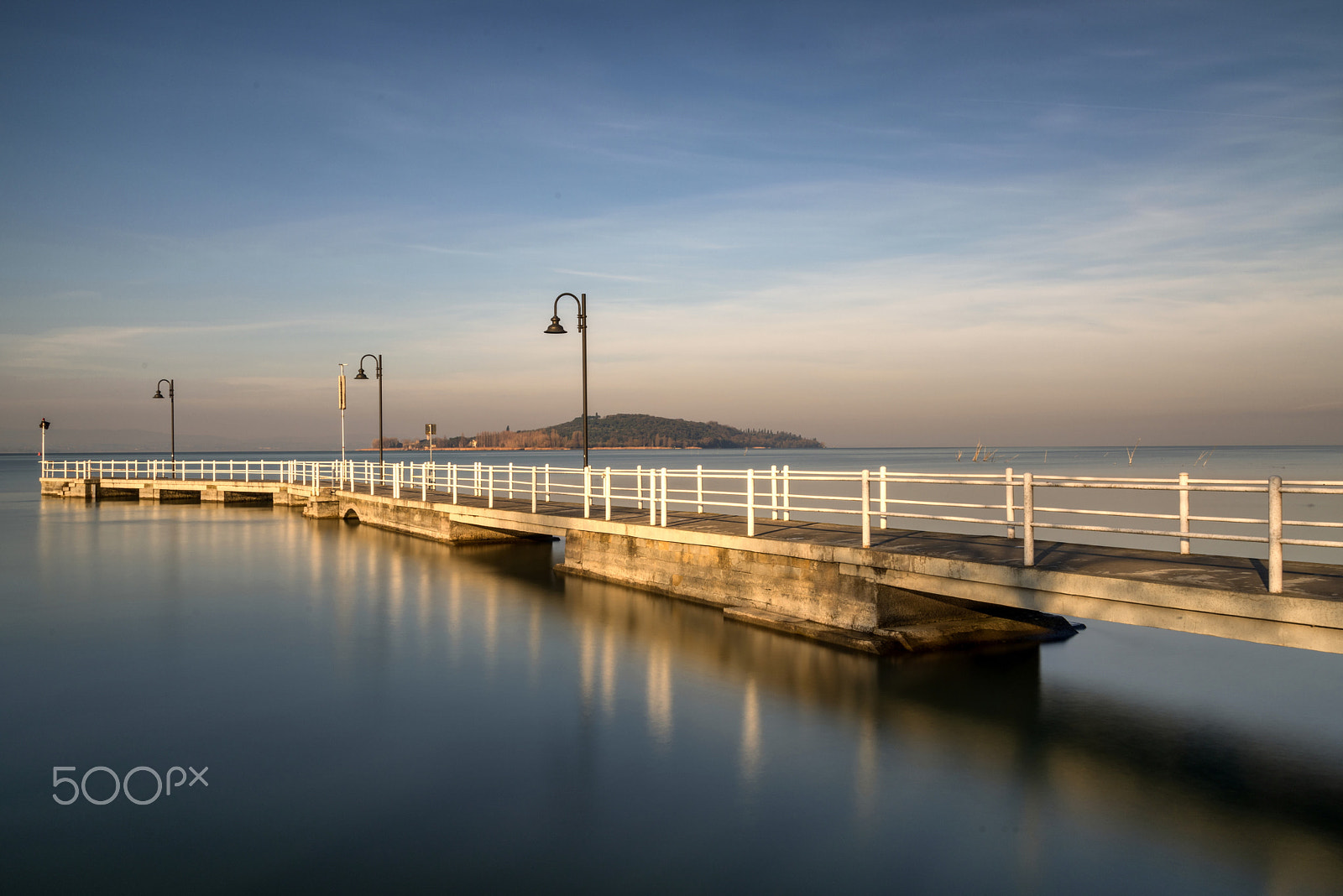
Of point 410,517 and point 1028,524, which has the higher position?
point 1028,524

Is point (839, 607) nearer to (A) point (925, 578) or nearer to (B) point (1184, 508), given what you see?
(A) point (925, 578)

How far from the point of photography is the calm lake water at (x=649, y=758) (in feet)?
20.2

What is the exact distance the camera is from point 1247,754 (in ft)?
26.8

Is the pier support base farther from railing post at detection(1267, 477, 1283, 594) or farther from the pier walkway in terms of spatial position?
railing post at detection(1267, 477, 1283, 594)

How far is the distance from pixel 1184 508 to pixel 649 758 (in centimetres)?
687

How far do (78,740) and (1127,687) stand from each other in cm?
1180

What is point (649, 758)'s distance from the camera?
8297 mm

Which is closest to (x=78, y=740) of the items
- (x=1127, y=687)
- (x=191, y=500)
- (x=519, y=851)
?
(x=519, y=851)

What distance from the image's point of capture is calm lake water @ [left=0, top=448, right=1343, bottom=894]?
6148 mm

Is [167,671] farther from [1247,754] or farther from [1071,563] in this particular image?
[1247,754]

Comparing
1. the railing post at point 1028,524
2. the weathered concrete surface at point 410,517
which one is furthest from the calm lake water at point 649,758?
the weathered concrete surface at point 410,517

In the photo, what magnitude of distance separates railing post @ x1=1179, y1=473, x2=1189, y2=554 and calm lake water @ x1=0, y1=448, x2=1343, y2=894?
179 centimetres

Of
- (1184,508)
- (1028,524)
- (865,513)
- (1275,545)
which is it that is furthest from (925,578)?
(1275,545)

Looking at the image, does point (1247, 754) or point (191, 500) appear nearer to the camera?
point (1247, 754)
